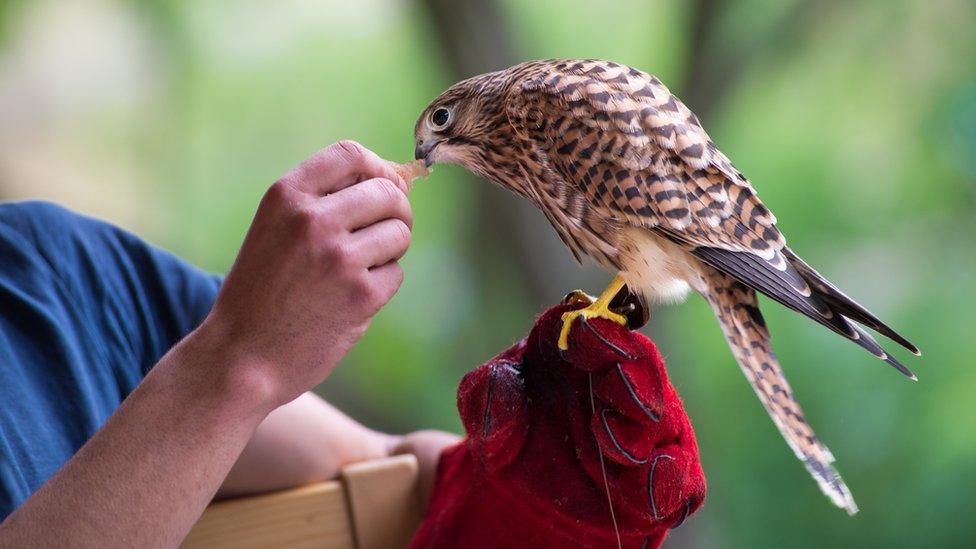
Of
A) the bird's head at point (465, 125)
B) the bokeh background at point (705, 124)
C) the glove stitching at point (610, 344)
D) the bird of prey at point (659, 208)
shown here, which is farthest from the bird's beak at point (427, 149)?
the bokeh background at point (705, 124)

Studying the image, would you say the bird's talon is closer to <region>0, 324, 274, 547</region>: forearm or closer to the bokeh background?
<region>0, 324, 274, 547</region>: forearm

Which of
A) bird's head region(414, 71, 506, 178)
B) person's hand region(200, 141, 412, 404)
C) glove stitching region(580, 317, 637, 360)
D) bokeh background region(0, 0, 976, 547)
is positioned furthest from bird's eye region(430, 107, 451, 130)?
bokeh background region(0, 0, 976, 547)

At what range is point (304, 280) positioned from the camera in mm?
941

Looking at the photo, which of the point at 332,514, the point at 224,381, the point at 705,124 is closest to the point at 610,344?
the point at 224,381

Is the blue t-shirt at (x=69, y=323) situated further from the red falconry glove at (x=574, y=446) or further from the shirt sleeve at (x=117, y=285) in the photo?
the red falconry glove at (x=574, y=446)

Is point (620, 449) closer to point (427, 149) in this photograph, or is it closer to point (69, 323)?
point (427, 149)

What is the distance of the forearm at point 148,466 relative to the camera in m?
0.92

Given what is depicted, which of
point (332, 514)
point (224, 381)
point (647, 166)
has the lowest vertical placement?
point (332, 514)

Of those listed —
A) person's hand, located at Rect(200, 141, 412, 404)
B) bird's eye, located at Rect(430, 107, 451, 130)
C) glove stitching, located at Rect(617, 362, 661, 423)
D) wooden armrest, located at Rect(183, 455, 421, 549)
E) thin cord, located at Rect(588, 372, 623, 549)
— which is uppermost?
bird's eye, located at Rect(430, 107, 451, 130)

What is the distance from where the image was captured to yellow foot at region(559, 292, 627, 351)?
1.06m

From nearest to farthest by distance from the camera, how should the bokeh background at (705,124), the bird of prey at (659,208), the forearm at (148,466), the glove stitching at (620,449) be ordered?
1. the forearm at (148,466)
2. the glove stitching at (620,449)
3. the bird of prey at (659,208)
4. the bokeh background at (705,124)

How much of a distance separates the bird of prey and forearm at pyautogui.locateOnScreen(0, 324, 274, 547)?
42 cm

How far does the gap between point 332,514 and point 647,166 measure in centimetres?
79

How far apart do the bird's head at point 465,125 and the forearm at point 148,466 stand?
525 mm
